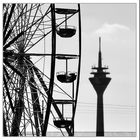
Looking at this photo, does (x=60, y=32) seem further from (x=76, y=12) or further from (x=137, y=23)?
(x=137, y=23)

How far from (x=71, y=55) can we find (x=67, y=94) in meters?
1.85

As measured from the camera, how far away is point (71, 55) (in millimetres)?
23859

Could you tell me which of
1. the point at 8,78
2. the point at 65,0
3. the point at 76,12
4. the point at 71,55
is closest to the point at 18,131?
the point at 8,78

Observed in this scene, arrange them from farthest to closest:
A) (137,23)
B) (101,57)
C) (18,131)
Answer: (101,57) < (18,131) < (137,23)

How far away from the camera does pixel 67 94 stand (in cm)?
2298

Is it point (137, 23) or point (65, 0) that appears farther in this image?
point (65, 0)

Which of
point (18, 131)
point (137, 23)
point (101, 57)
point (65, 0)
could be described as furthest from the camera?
point (101, 57)

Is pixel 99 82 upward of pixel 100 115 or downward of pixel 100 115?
upward

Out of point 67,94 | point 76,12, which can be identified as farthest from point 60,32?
point 67,94

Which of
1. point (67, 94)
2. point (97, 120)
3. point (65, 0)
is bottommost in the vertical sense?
point (97, 120)

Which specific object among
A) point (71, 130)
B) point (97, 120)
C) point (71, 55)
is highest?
point (71, 55)

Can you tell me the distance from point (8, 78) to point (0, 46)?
8710 millimetres

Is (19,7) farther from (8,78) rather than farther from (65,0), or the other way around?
(65,0)

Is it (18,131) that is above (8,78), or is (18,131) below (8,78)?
below
